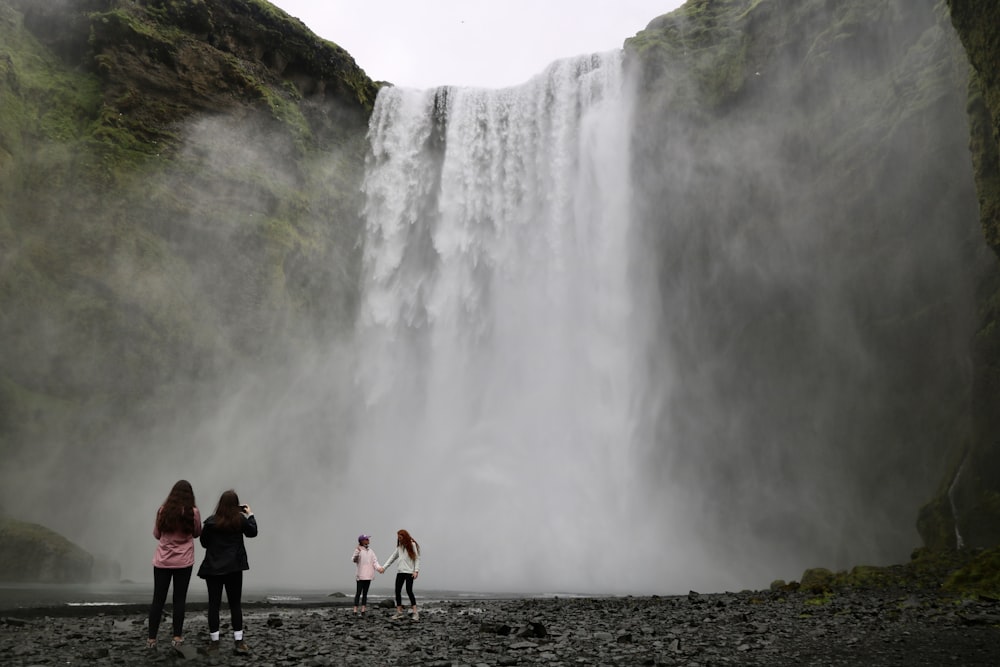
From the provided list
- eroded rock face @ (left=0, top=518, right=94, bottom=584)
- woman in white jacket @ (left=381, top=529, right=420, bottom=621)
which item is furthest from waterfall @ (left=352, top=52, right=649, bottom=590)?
woman in white jacket @ (left=381, top=529, right=420, bottom=621)

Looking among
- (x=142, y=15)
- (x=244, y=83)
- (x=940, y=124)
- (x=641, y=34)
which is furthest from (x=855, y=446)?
(x=142, y=15)

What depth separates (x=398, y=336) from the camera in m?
34.2

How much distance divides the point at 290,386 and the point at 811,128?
83.0 ft

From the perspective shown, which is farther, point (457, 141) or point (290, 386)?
point (457, 141)

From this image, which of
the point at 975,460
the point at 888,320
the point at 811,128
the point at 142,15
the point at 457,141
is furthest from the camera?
the point at 457,141

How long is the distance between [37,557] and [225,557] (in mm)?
16164

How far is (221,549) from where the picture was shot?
7609mm

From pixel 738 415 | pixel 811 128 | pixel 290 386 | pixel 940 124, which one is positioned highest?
pixel 811 128

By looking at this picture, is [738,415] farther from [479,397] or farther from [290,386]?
[290,386]

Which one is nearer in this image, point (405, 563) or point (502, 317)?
point (405, 563)

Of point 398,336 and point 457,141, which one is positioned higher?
point 457,141

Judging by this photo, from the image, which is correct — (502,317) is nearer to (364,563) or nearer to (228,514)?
(364,563)

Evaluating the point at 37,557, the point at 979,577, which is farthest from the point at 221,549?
the point at 37,557

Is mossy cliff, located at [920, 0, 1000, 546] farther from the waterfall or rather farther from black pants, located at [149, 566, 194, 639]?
black pants, located at [149, 566, 194, 639]
